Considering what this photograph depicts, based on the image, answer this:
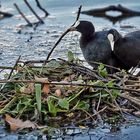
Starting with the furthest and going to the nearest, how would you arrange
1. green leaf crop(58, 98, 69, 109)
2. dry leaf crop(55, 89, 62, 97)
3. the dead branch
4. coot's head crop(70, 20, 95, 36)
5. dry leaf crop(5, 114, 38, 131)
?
Result: the dead branch
coot's head crop(70, 20, 95, 36)
dry leaf crop(55, 89, 62, 97)
green leaf crop(58, 98, 69, 109)
dry leaf crop(5, 114, 38, 131)

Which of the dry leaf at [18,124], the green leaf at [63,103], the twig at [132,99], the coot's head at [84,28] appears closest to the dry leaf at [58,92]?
the green leaf at [63,103]

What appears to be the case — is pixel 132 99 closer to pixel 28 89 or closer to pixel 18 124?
pixel 28 89

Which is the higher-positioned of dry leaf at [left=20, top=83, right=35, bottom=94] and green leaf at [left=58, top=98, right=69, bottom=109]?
dry leaf at [left=20, top=83, right=35, bottom=94]

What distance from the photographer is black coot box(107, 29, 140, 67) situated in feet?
28.6

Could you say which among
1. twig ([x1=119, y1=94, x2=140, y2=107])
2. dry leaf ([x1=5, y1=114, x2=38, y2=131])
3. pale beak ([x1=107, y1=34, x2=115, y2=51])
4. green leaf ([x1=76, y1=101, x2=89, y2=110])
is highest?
pale beak ([x1=107, y1=34, x2=115, y2=51])

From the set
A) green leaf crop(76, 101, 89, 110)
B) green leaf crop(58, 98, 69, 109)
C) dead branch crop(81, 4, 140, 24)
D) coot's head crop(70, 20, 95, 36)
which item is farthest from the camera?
dead branch crop(81, 4, 140, 24)

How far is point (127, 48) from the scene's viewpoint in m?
8.74

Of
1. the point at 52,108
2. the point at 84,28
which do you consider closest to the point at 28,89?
the point at 52,108

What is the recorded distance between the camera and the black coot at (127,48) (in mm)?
8711

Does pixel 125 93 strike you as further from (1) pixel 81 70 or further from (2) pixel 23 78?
(2) pixel 23 78

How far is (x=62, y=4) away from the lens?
14742 mm

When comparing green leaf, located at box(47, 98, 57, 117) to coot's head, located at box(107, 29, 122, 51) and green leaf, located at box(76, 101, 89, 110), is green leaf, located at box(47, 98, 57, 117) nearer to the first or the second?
green leaf, located at box(76, 101, 89, 110)

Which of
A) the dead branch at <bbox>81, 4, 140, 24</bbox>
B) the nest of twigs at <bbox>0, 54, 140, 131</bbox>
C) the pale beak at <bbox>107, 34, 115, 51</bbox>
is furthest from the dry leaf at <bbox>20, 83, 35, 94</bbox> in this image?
the dead branch at <bbox>81, 4, 140, 24</bbox>

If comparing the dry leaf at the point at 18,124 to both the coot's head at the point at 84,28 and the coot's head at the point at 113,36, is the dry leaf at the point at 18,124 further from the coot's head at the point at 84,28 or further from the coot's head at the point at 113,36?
the coot's head at the point at 84,28
